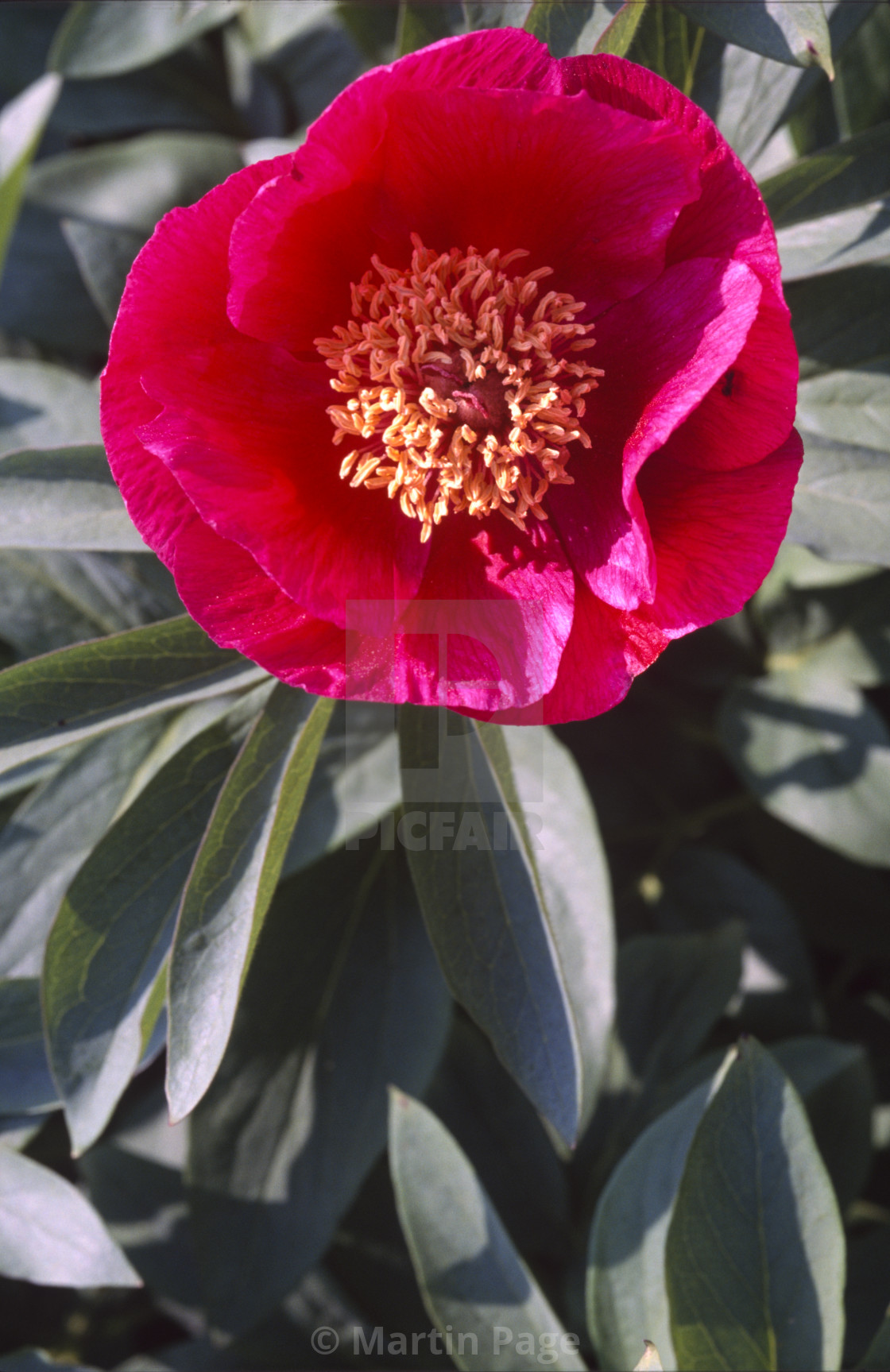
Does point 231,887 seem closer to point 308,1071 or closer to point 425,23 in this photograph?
point 308,1071

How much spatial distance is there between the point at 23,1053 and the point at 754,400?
39.3 inches

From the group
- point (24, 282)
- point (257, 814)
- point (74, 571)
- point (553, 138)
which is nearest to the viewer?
point (553, 138)

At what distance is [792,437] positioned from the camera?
882 millimetres

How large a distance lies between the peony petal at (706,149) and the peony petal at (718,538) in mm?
146

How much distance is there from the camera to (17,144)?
86 centimetres

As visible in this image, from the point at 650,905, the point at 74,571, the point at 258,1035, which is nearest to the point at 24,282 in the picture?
the point at 74,571

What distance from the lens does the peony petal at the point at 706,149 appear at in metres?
0.81

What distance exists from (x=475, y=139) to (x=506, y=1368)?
3.67 ft

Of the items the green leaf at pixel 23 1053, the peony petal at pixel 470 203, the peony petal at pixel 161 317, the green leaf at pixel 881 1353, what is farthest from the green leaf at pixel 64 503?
the green leaf at pixel 881 1353

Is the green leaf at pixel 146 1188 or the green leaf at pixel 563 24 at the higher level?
the green leaf at pixel 563 24

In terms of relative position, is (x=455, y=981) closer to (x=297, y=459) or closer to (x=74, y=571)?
(x=297, y=459)

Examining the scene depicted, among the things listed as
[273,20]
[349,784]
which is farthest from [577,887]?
[273,20]

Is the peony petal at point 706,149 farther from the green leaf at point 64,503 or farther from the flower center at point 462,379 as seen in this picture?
the green leaf at point 64,503

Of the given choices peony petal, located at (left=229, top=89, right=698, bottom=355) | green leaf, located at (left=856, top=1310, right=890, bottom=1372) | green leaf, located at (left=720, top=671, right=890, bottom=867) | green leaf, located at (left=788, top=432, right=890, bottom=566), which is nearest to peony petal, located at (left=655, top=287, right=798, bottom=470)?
peony petal, located at (left=229, top=89, right=698, bottom=355)
